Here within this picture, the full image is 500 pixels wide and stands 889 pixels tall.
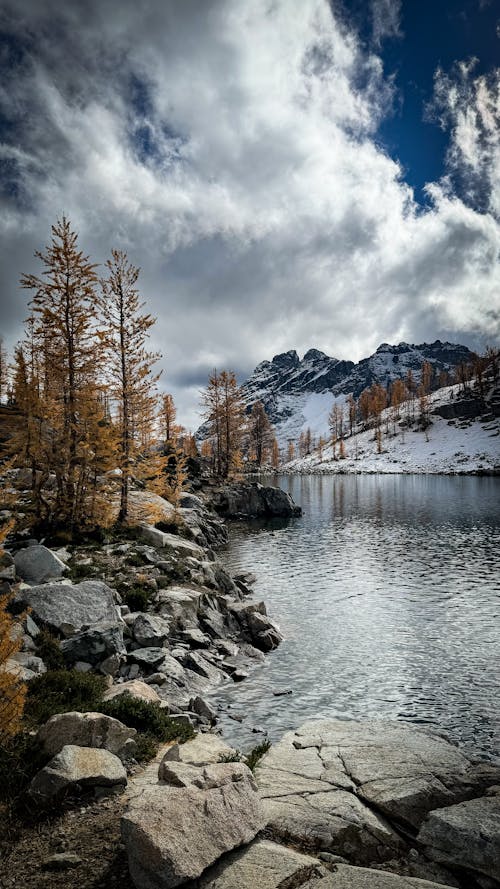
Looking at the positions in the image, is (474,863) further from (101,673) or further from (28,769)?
(101,673)

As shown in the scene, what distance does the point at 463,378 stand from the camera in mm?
174875

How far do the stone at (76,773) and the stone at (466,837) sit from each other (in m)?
5.13

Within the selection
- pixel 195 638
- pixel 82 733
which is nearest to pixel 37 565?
pixel 195 638

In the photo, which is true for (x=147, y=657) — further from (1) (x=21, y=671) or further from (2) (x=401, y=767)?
(2) (x=401, y=767)

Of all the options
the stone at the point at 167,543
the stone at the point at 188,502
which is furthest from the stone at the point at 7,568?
the stone at the point at 188,502

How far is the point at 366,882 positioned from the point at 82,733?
522 cm

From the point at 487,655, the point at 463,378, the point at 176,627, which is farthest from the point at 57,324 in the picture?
the point at 463,378

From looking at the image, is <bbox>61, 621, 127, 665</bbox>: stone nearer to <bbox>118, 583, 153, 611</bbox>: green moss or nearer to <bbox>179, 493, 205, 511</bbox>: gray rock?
<bbox>118, 583, 153, 611</bbox>: green moss

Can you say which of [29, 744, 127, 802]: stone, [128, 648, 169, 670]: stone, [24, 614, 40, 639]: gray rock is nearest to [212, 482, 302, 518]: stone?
[128, 648, 169, 670]: stone

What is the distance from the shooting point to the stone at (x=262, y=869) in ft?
18.3

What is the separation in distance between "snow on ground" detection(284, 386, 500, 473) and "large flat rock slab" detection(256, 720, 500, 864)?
10834cm

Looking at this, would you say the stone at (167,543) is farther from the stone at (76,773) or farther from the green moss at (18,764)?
the stone at (76,773)

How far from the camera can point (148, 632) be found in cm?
1492

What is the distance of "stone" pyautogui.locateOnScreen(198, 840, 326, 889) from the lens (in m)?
5.59
